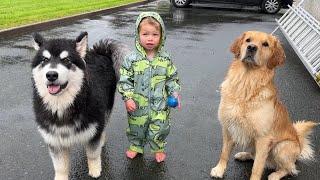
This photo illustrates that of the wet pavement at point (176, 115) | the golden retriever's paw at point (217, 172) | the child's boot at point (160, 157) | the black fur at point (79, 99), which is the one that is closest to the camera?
the black fur at point (79, 99)

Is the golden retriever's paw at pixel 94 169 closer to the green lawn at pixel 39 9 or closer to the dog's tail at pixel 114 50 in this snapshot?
the dog's tail at pixel 114 50

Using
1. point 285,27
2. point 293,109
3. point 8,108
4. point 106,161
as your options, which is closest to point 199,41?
point 285,27

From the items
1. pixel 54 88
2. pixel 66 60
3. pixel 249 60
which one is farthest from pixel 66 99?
pixel 249 60

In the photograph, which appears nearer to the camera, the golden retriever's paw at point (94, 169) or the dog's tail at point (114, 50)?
the golden retriever's paw at point (94, 169)

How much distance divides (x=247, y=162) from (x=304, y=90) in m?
3.33

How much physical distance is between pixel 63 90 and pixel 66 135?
50 cm

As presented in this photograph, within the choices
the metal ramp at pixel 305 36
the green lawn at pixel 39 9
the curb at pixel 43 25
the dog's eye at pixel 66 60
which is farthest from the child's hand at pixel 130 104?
the green lawn at pixel 39 9

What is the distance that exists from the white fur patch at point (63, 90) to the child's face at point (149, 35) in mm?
826

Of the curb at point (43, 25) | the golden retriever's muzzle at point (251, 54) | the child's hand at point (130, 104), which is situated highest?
the golden retriever's muzzle at point (251, 54)

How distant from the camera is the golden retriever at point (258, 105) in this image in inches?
158

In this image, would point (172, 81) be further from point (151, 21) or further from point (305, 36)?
point (305, 36)

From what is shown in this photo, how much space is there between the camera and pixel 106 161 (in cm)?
481

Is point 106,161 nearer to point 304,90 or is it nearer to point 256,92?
point 256,92

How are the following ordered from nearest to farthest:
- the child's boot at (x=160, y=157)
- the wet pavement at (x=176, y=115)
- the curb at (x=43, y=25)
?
the wet pavement at (x=176, y=115)
the child's boot at (x=160, y=157)
the curb at (x=43, y=25)
